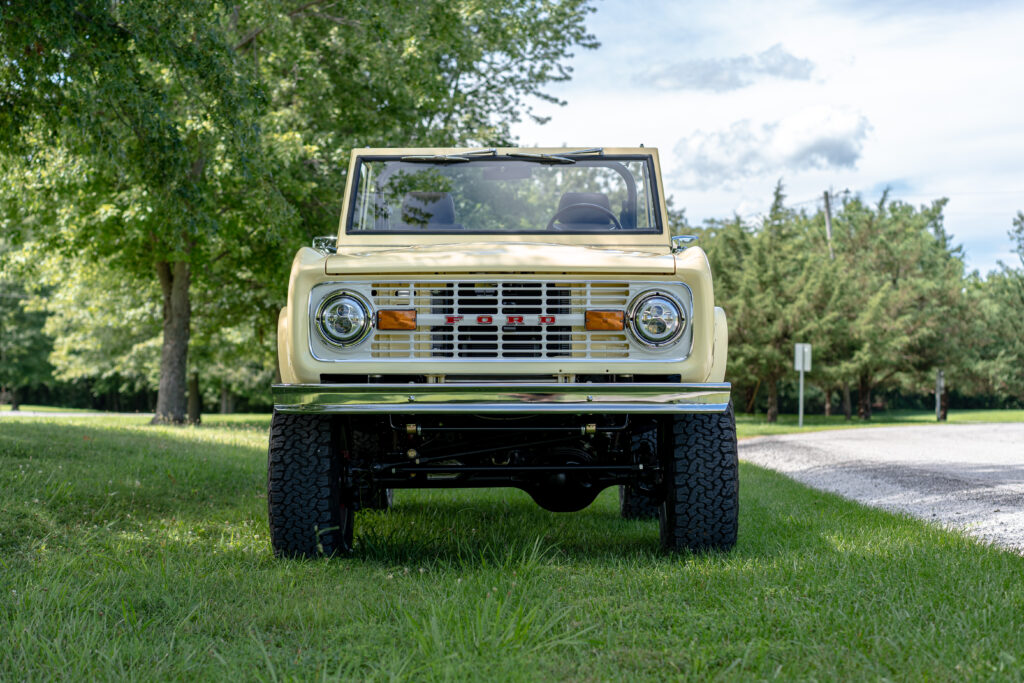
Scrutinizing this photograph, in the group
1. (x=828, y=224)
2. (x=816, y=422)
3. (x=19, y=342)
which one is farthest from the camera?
(x=19, y=342)

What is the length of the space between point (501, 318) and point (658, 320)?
0.72 m

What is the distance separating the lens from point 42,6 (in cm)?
683

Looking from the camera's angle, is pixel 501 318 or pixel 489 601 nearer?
pixel 489 601

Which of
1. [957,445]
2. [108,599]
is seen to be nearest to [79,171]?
[108,599]

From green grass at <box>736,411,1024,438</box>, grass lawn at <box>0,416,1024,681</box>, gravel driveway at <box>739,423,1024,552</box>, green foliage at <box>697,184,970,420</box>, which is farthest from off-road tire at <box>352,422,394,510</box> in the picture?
green foliage at <box>697,184,970,420</box>

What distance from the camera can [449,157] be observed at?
5.97m

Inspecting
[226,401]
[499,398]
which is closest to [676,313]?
[499,398]

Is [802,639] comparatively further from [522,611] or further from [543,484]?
[543,484]

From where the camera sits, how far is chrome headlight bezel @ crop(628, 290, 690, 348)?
4.36m

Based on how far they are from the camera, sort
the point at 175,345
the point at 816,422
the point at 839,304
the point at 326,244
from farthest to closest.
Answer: the point at 816,422
the point at 839,304
the point at 175,345
the point at 326,244

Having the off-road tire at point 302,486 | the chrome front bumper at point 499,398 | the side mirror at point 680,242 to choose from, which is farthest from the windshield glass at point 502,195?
the chrome front bumper at point 499,398

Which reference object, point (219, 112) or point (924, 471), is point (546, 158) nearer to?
point (219, 112)

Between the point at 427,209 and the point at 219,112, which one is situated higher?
the point at 219,112

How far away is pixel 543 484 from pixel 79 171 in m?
11.2
